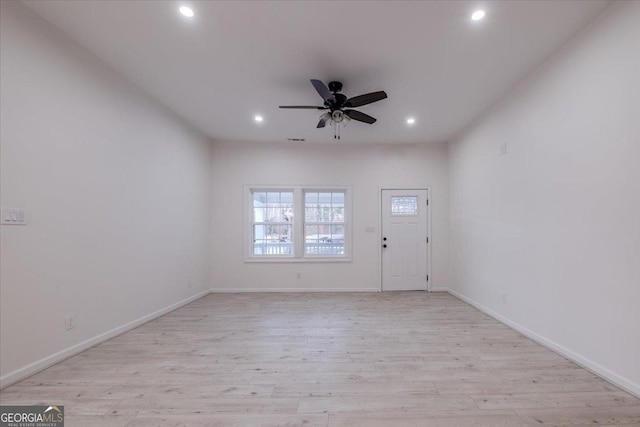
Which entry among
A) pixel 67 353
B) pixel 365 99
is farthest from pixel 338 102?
pixel 67 353

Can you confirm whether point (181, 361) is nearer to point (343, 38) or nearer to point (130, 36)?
point (130, 36)

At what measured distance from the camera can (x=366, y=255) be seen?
205 inches

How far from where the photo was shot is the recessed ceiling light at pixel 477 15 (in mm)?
2090

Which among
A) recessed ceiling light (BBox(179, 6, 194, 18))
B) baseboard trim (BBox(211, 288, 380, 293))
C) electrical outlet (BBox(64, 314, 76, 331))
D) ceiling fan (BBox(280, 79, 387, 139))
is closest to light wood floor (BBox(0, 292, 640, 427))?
electrical outlet (BBox(64, 314, 76, 331))

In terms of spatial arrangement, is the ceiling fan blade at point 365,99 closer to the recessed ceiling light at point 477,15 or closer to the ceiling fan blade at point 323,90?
the ceiling fan blade at point 323,90

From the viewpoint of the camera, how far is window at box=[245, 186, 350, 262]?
5.28 metres

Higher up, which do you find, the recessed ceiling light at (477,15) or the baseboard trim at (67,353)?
the recessed ceiling light at (477,15)

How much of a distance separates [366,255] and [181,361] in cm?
359

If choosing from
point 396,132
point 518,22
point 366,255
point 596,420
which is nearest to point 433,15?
point 518,22

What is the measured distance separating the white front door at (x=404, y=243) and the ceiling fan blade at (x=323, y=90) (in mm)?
2787

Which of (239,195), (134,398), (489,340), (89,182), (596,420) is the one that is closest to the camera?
(596,420)

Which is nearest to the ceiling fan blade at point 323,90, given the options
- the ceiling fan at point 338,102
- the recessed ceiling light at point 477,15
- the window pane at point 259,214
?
the ceiling fan at point 338,102

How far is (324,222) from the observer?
5.39 m

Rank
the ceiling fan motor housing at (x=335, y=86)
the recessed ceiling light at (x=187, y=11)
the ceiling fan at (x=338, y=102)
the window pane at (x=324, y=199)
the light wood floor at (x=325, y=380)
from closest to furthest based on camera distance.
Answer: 1. the light wood floor at (x=325, y=380)
2. the recessed ceiling light at (x=187, y=11)
3. the ceiling fan at (x=338, y=102)
4. the ceiling fan motor housing at (x=335, y=86)
5. the window pane at (x=324, y=199)
